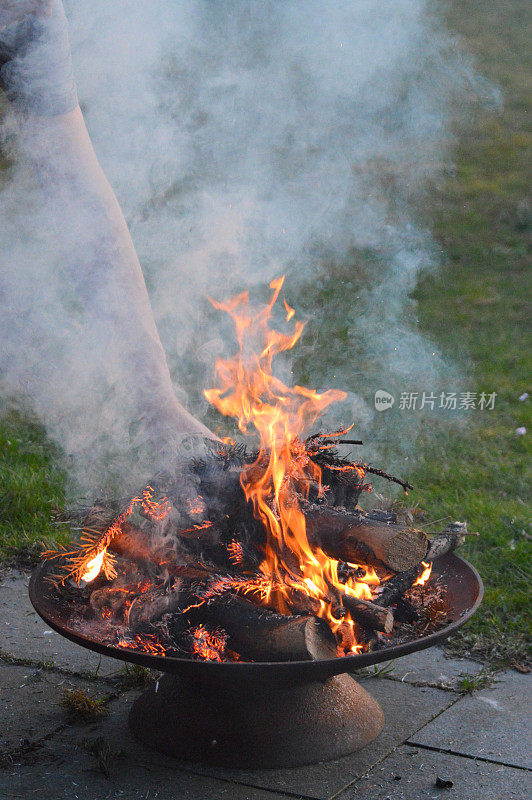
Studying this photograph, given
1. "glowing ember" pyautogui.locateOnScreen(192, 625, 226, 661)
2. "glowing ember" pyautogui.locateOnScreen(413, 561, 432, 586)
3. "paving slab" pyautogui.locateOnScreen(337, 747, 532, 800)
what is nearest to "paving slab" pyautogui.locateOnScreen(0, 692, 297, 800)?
"paving slab" pyautogui.locateOnScreen(337, 747, 532, 800)

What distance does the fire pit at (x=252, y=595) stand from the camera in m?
2.03

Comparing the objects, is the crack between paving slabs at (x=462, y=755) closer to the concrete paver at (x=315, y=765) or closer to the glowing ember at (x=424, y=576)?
the concrete paver at (x=315, y=765)

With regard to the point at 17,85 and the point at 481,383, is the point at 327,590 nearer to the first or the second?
the point at 17,85

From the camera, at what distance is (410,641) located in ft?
6.53

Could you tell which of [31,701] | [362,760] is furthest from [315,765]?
[31,701]

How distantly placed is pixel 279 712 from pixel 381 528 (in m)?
0.58

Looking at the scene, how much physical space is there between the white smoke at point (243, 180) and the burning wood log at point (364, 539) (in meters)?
1.07

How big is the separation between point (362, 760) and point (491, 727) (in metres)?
0.46

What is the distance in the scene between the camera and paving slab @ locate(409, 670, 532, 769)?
2.24 meters

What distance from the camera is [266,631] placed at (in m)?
1.96

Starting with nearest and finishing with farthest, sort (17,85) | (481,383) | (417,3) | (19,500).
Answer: (17,85) → (19,500) → (481,383) → (417,3)

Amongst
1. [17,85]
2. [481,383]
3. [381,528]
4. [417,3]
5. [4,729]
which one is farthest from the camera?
[417,3]

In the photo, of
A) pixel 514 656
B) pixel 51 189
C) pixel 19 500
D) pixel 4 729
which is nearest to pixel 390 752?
pixel 514 656

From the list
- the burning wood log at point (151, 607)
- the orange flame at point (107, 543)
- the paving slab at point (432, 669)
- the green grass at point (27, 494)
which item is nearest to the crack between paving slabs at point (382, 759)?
the paving slab at point (432, 669)
